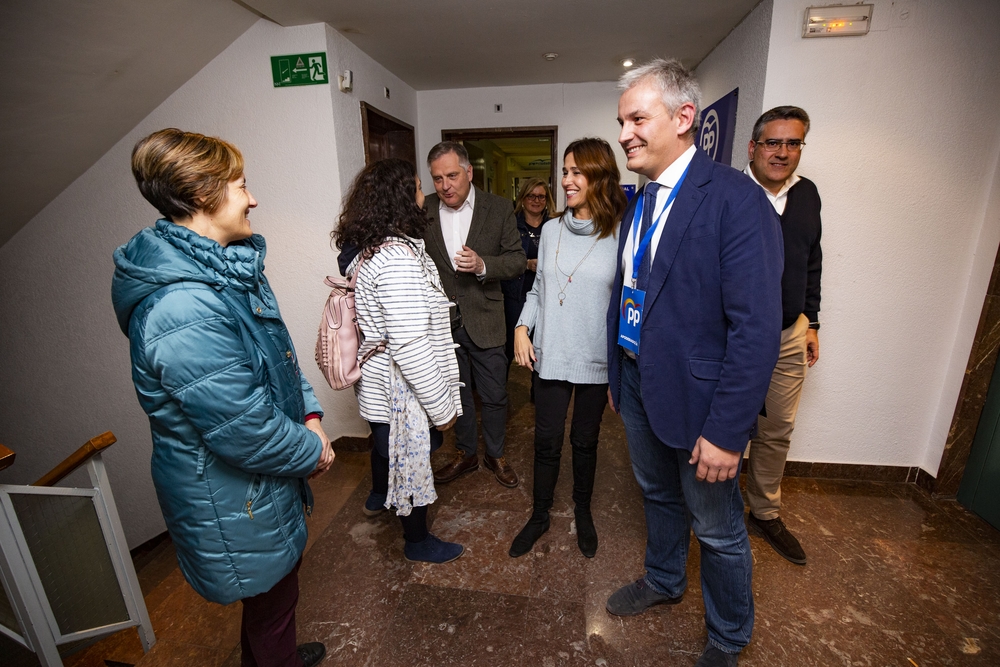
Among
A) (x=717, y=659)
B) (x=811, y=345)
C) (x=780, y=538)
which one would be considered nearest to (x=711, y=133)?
(x=811, y=345)

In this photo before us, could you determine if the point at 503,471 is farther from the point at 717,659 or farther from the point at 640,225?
the point at 640,225

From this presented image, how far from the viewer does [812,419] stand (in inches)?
96.0

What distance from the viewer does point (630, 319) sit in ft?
4.49

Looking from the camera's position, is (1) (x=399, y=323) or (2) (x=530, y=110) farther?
(2) (x=530, y=110)

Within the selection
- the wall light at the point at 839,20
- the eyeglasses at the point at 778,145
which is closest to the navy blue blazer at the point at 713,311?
the eyeglasses at the point at 778,145

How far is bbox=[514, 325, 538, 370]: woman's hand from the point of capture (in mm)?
1774

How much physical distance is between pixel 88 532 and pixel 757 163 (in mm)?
2910

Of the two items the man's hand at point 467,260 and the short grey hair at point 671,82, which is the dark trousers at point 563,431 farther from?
the short grey hair at point 671,82

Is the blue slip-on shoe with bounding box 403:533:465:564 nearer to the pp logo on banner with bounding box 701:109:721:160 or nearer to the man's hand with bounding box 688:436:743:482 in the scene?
the man's hand with bounding box 688:436:743:482

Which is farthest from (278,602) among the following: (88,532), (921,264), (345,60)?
(921,264)

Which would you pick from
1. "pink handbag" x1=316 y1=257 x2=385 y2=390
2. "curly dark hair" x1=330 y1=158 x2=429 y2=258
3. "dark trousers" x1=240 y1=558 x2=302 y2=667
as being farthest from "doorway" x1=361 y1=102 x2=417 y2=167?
"dark trousers" x1=240 y1=558 x2=302 y2=667

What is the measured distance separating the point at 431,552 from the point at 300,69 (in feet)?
8.59

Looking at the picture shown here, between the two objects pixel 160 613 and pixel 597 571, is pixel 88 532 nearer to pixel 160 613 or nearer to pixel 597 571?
pixel 160 613

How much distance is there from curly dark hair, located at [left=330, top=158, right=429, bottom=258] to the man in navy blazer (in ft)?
2.42
